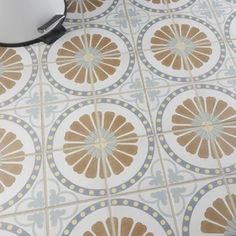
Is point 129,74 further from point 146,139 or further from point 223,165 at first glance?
point 223,165

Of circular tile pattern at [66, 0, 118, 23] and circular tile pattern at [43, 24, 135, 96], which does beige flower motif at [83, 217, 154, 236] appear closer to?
circular tile pattern at [43, 24, 135, 96]

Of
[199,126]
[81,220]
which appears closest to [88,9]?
[199,126]

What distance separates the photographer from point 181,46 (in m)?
0.98

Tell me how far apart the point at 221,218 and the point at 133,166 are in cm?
21

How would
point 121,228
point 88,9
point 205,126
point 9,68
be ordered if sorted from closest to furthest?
point 121,228, point 205,126, point 9,68, point 88,9

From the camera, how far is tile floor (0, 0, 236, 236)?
2.43 feet

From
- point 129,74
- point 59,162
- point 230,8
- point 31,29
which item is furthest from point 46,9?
point 230,8

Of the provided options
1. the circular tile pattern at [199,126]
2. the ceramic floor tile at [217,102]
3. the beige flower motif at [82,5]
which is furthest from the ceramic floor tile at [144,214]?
the beige flower motif at [82,5]

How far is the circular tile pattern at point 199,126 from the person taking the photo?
0.80 m

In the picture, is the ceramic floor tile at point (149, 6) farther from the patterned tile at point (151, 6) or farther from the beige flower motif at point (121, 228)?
the beige flower motif at point (121, 228)

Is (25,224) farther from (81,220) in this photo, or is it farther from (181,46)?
(181,46)

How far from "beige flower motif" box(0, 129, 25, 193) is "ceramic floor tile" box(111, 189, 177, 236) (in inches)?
9.1

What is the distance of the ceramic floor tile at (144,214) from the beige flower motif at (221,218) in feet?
0.23

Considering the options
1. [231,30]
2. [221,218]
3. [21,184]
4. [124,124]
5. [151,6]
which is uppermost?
[151,6]
